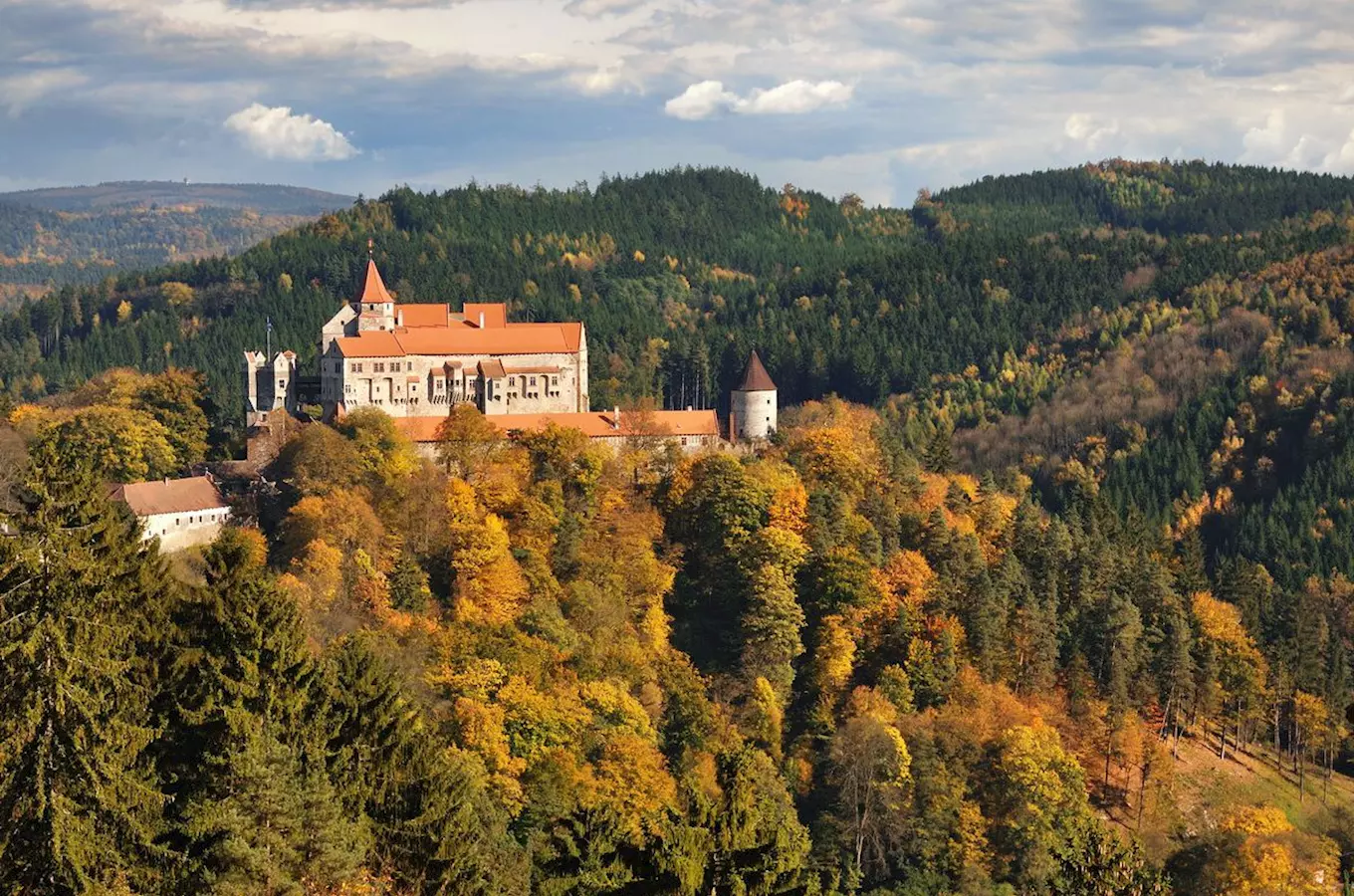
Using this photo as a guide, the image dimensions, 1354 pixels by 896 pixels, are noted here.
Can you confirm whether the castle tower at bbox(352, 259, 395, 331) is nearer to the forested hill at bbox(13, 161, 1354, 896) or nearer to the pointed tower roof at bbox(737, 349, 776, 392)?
the forested hill at bbox(13, 161, 1354, 896)

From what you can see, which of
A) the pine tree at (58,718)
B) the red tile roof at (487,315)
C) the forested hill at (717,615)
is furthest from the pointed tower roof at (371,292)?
the pine tree at (58,718)

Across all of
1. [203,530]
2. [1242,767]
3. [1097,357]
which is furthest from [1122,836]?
[1097,357]

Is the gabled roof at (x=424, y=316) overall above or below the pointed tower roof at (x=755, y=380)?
above

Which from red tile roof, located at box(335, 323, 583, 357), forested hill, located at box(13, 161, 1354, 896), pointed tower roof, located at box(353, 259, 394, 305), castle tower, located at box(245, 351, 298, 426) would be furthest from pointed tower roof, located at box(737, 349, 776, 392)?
castle tower, located at box(245, 351, 298, 426)

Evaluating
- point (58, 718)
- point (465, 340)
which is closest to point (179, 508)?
point (465, 340)

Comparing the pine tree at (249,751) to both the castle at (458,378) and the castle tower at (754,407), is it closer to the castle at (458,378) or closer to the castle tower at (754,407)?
the castle at (458,378)
